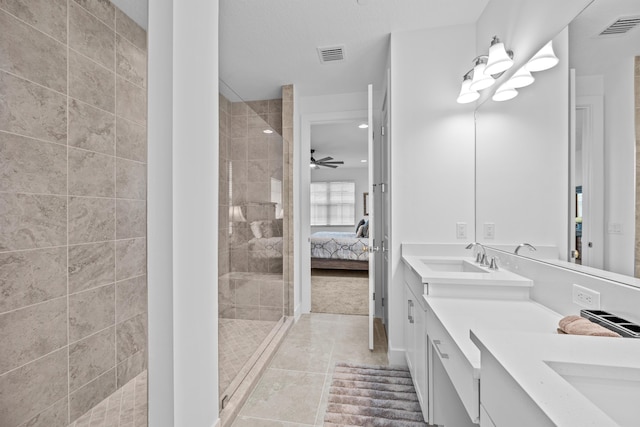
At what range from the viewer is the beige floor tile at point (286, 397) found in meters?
1.62

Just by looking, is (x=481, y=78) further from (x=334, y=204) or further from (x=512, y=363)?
(x=334, y=204)

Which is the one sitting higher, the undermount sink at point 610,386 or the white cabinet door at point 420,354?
the undermount sink at point 610,386

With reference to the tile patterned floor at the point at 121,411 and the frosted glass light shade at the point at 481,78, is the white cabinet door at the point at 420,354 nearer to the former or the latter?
the frosted glass light shade at the point at 481,78

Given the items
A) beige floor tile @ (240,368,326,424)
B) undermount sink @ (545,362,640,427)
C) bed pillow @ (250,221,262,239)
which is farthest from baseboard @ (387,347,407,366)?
undermount sink @ (545,362,640,427)

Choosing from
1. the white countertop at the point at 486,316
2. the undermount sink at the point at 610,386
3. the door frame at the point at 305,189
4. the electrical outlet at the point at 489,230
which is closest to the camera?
the undermount sink at the point at 610,386

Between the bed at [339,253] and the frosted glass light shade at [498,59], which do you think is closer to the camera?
the frosted glass light shade at [498,59]

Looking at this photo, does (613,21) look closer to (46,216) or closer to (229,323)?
(229,323)

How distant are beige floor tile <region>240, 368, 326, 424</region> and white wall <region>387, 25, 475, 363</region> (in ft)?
2.28

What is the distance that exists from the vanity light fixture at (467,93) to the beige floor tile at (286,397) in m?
2.23

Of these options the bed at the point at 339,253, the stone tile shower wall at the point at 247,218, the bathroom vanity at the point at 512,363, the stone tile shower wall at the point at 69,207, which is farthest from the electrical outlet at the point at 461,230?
the bed at the point at 339,253

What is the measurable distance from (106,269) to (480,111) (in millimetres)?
2745

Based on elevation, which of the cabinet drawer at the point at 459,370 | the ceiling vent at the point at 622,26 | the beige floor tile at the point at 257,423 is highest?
the ceiling vent at the point at 622,26

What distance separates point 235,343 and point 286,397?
1.62 feet

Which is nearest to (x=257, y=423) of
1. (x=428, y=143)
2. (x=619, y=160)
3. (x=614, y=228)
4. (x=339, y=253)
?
(x=614, y=228)
